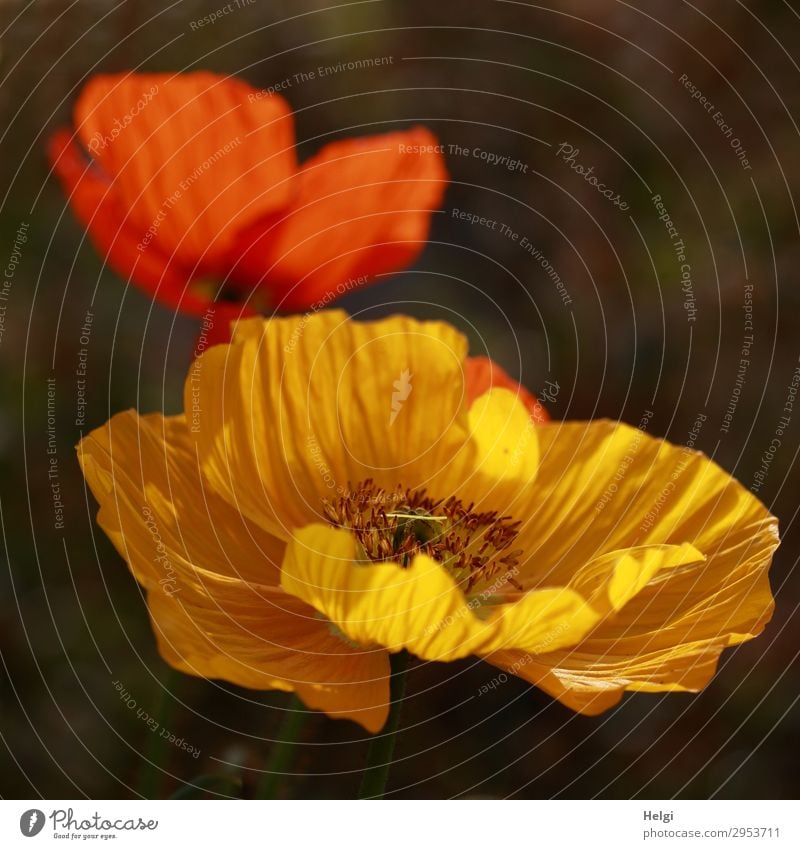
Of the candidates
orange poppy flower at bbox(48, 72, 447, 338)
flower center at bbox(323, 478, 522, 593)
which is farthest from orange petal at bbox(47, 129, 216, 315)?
flower center at bbox(323, 478, 522, 593)

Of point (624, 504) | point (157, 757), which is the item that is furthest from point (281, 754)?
point (624, 504)

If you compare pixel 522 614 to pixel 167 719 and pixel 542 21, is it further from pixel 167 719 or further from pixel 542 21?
pixel 542 21

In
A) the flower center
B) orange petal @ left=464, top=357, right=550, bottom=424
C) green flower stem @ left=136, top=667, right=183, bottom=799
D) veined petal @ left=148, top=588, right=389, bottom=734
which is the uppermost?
orange petal @ left=464, top=357, right=550, bottom=424

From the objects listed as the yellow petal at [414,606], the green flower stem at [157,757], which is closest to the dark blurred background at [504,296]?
the green flower stem at [157,757]

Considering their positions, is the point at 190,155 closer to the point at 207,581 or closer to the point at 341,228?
the point at 341,228

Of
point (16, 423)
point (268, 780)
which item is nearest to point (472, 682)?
point (268, 780)

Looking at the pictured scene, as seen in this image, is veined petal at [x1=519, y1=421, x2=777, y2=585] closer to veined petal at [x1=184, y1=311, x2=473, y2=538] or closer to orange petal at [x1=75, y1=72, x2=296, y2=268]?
veined petal at [x1=184, y1=311, x2=473, y2=538]

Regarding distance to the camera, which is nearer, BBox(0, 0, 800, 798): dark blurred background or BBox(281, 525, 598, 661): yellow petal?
BBox(281, 525, 598, 661): yellow petal
